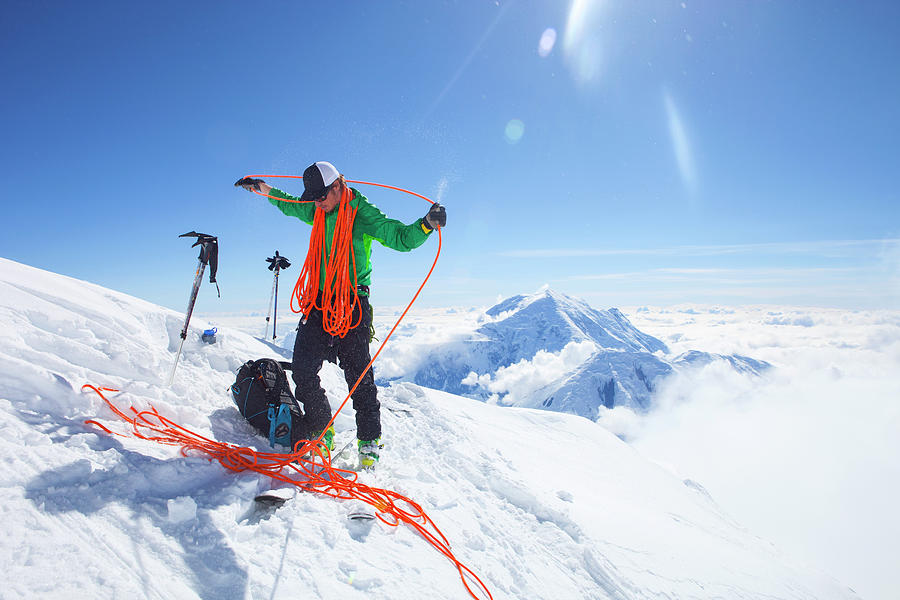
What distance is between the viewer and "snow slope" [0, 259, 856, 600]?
209 centimetres

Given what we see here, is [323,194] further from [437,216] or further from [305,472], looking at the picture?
[305,472]

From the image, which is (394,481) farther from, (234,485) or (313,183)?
(313,183)

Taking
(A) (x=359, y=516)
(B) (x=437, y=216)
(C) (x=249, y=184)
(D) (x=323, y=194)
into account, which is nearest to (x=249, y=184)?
(C) (x=249, y=184)

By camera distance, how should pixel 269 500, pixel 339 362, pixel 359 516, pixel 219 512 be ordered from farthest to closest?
pixel 339 362 → pixel 359 516 → pixel 269 500 → pixel 219 512

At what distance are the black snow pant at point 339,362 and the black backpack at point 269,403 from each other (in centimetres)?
22

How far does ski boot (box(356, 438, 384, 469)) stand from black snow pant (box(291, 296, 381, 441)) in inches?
2.8

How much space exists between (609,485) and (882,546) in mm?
256775

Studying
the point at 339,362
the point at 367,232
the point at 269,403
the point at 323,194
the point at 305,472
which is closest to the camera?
the point at 305,472

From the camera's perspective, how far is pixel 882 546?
6481 inches

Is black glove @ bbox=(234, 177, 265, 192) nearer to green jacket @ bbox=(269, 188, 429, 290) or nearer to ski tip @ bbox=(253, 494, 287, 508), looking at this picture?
green jacket @ bbox=(269, 188, 429, 290)

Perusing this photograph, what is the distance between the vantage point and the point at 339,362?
432 centimetres

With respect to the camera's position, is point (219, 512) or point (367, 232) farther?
point (367, 232)

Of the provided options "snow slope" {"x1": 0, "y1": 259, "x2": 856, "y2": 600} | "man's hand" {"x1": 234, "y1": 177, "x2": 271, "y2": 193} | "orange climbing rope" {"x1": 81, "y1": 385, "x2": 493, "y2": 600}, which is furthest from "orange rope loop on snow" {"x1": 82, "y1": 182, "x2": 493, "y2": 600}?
"man's hand" {"x1": 234, "y1": 177, "x2": 271, "y2": 193}

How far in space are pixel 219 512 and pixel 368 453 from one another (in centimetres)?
172
